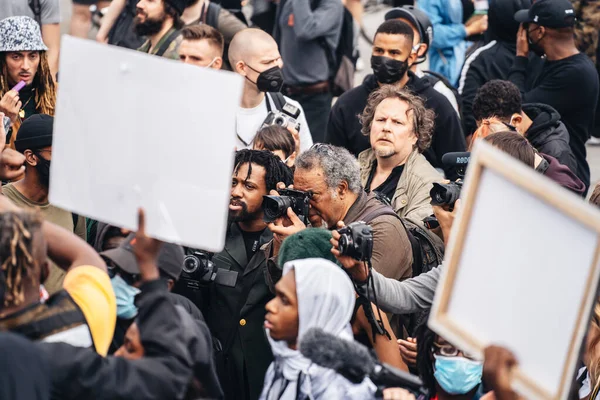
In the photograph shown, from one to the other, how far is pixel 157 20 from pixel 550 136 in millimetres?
3094

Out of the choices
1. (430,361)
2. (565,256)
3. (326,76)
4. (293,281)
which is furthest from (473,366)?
(326,76)

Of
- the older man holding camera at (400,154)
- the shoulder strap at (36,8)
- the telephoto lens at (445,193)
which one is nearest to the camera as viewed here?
the telephoto lens at (445,193)

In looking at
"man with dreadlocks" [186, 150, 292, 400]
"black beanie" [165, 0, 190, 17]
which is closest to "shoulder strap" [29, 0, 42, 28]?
"black beanie" [165, 0, 190, 17]

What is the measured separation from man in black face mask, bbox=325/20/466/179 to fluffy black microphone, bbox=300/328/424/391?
3.66m

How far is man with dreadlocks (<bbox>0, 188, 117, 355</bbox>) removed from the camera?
3.28m

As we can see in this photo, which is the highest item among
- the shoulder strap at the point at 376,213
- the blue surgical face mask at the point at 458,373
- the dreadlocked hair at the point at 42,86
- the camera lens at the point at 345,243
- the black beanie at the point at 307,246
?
the camera lens at the point at 345,243

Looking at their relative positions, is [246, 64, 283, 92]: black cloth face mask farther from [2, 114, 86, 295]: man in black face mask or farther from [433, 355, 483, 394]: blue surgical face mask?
[433, 355, 483, 394]: blue surgical face mask

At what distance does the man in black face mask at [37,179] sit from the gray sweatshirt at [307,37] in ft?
12.3

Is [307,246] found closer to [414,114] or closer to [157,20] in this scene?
[414,114]

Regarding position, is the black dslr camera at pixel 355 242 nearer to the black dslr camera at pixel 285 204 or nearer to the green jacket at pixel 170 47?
the black dslr camera at pixel 285 204

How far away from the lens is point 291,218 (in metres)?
5.25

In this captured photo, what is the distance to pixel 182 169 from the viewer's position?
3322 millimetres

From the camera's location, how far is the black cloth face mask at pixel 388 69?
724 cm

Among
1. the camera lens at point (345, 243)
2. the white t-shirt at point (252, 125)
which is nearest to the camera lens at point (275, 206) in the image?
the camera lens at point (345, 243)
